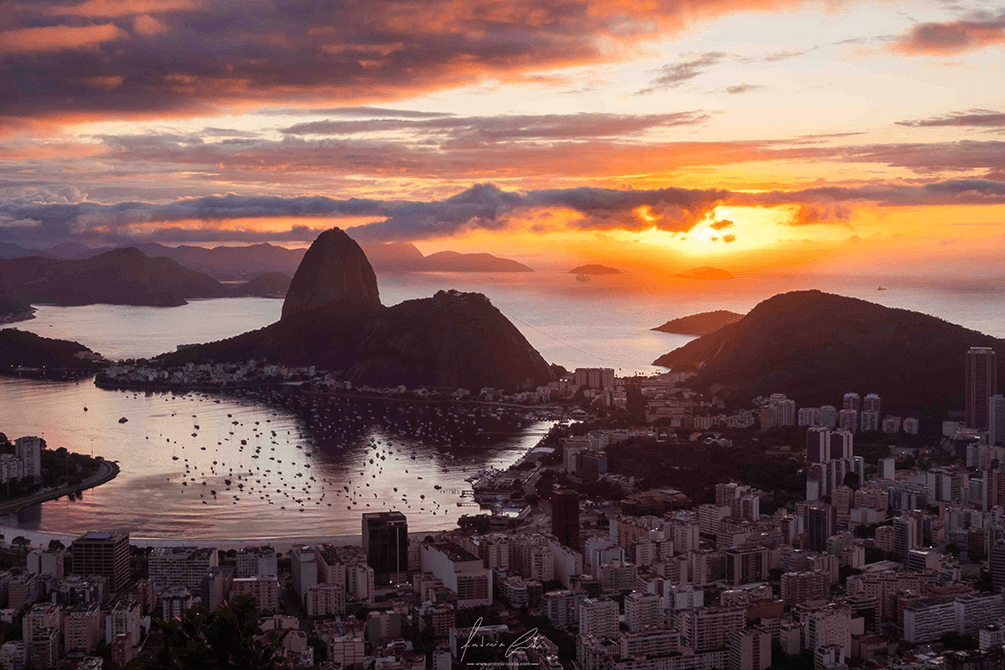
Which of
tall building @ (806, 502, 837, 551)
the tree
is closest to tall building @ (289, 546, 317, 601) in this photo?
tall building @ (806, 502, 837, 551)

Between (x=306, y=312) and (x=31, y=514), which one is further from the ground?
(x=306, y=312)

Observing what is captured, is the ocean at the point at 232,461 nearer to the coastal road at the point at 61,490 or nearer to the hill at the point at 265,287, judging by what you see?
the coastal road at the point at 61,490

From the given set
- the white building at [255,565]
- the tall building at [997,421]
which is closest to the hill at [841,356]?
the tall building at [997,421]

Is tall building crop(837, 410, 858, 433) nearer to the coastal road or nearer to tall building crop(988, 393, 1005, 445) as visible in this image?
tall building crop(988, 393, 1005, 445)

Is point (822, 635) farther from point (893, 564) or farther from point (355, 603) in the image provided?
point (355, 603)

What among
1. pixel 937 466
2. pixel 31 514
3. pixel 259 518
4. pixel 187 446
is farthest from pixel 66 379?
pixel 937 466
